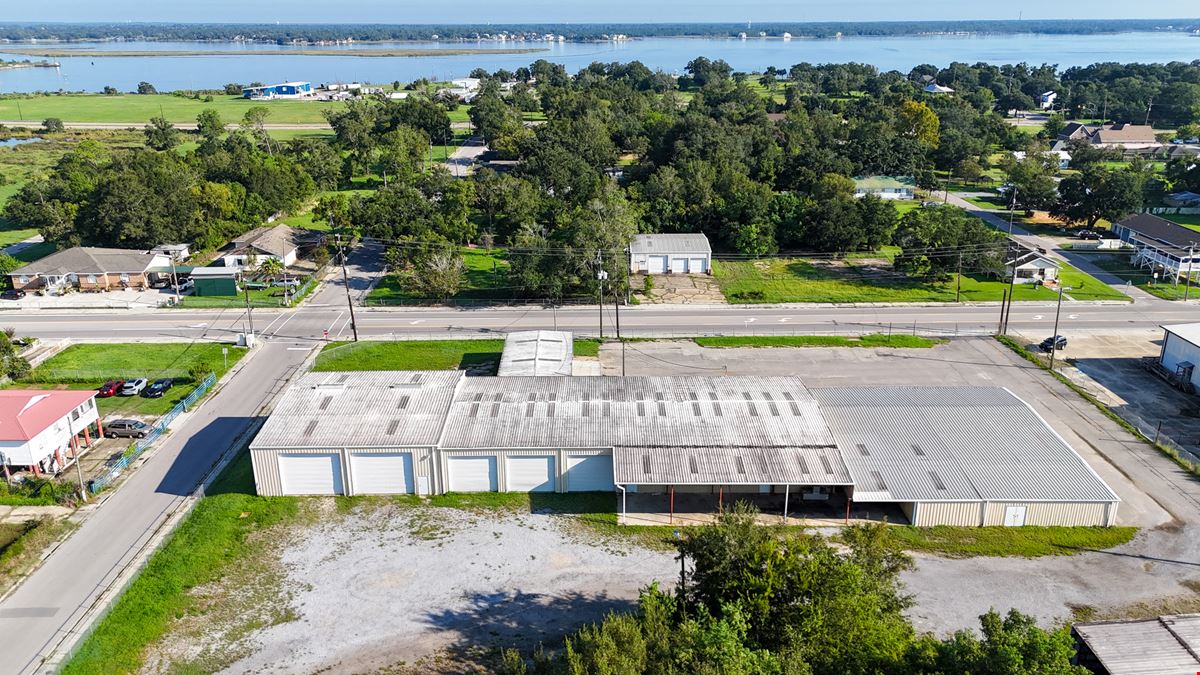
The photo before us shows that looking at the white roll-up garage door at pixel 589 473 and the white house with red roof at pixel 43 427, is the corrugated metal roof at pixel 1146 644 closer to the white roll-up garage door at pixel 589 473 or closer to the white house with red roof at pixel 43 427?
the white roll-up garage door at pixel 589 473

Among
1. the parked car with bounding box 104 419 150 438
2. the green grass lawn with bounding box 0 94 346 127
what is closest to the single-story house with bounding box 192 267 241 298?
the parked car with bounding box 104 419 150 438

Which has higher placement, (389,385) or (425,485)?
(389,385)

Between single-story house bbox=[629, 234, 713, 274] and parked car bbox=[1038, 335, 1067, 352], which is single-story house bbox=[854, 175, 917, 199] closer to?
single-story house bbox=[629, 234, 713, 274]

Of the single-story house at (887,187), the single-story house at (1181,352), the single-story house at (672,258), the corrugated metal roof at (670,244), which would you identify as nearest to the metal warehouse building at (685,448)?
the single-story house at (1181,352)

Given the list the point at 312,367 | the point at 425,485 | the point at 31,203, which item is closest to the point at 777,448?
the point at 425,485

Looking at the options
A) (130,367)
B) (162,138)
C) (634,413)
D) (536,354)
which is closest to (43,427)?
(130,367)

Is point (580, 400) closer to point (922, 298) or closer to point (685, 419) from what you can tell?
point (685, 419)

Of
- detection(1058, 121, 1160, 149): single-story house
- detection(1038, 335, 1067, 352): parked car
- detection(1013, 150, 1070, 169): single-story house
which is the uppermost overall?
detection(1058, 121, 1160, 149): single-story house
